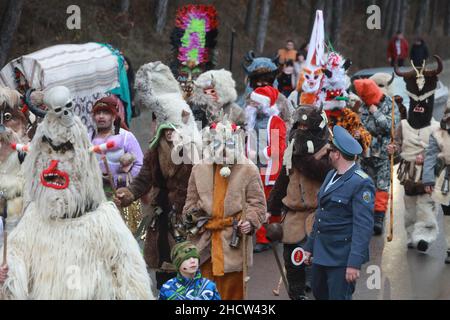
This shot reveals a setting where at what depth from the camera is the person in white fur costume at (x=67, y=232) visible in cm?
693

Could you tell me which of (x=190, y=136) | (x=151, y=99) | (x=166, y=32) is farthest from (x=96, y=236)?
(x=166, y=32)

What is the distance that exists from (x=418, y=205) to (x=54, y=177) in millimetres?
6585

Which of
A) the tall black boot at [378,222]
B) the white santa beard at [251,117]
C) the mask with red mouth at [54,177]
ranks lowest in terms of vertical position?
the tall black boot at [378,222]

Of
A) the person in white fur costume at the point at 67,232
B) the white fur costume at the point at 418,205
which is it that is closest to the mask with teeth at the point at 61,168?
the person in white fur costume at the point at 67,232

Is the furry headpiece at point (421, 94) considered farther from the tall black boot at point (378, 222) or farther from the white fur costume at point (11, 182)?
the white fur costume at point (11, 182)

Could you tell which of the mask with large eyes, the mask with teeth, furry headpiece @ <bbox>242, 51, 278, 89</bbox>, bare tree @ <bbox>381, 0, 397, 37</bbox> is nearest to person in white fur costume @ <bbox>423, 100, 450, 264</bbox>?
furry headpiece @ <bbox>242, 51, 278, 89</bbox>

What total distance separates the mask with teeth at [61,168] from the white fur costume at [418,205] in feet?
20.6

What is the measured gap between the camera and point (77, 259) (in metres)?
6.96

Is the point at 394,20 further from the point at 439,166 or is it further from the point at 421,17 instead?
the point at 439,166

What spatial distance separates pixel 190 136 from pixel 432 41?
118 feet

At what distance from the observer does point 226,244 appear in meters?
8.76

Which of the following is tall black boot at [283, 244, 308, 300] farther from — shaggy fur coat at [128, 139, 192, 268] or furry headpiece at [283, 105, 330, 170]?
shaggy fur coat at [128, 139, 192, 268]

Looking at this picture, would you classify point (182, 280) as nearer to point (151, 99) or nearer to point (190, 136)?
point (190, 136)

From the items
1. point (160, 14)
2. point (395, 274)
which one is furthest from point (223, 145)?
point (160, 14)
